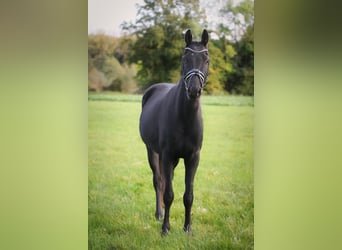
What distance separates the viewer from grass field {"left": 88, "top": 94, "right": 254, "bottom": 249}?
8.04 feet

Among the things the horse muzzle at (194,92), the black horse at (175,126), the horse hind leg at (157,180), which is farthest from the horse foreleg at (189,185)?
the horse muzzle at (194,92)

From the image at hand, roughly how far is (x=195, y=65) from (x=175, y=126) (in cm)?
33

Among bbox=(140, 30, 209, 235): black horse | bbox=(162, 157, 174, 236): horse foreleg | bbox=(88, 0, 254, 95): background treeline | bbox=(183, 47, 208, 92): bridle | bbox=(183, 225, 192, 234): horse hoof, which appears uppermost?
bbox=(88, 0, 254, 95): background treeline

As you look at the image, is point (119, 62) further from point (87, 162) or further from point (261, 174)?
point (261, 174)

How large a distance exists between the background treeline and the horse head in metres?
0.03

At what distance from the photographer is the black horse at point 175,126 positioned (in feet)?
7.97

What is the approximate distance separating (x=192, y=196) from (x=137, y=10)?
3.27ft

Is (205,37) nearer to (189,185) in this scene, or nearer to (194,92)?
(194,92)

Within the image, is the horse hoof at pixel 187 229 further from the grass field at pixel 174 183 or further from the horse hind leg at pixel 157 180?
the horse hind leg at pixel 157 180

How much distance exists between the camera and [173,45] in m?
2.45

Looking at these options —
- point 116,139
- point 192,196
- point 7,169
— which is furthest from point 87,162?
point 192,196

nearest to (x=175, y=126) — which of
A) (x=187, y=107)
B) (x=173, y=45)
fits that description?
(x=187, y=107)

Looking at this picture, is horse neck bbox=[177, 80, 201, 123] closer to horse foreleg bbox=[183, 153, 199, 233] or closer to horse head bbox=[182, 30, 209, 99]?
horse head bbox=[182, 30, 209, 99]

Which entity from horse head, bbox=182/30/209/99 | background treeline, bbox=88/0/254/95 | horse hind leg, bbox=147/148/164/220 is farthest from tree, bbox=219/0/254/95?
horse hind leg, bbox=147/148/164/220
